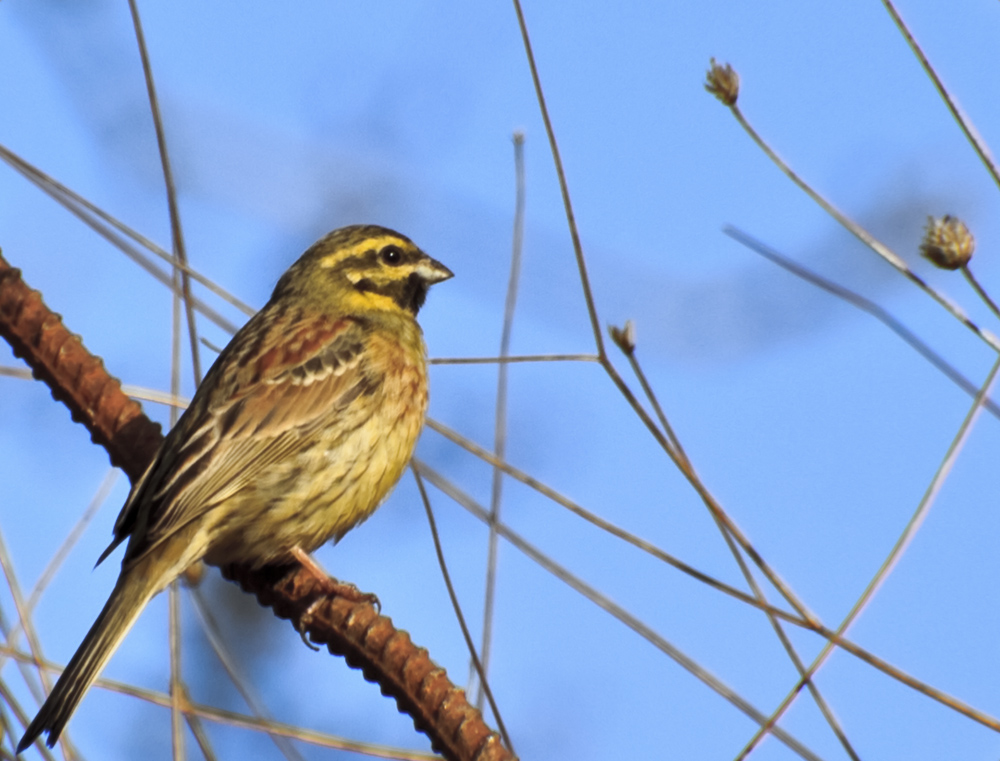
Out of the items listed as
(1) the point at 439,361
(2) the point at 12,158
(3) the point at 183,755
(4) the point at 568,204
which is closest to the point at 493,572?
(1) the point at 439,361

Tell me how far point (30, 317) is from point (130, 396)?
402mm

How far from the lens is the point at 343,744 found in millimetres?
2607

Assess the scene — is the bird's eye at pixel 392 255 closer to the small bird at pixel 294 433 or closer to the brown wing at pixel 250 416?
the small bird at pixel 294 433

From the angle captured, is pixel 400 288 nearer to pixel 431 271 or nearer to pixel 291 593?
pixel 431 271

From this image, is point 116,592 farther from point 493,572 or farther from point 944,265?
point 944,265

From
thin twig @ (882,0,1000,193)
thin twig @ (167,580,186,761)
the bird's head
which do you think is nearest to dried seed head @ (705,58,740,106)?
thin twig @ (882,0,1000,193)

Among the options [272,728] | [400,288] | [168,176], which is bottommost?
[272,728]

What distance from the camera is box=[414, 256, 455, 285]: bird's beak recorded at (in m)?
5.38

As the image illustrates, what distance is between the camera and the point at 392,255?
Answer: 17.6 ft

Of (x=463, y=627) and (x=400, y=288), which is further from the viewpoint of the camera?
(x=400, y=288)

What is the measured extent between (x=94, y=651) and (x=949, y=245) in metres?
2.32

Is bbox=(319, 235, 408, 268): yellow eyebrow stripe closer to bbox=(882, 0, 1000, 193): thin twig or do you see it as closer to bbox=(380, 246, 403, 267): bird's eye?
bbox=(380, 246, 403, 267): bird's eye

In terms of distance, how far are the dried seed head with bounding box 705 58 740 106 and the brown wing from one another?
2.01 meters

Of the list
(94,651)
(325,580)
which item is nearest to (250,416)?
(325,580)
